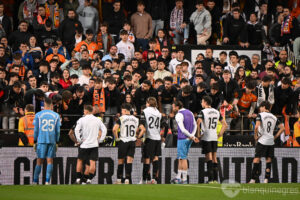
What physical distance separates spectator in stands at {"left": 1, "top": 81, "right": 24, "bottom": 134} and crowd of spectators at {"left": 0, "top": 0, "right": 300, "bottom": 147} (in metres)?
0.03

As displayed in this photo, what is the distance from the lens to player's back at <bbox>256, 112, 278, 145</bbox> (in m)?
15.7

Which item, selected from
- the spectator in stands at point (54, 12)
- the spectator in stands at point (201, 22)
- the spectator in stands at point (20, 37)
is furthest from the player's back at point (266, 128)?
the spectator in stands at point (54, 12)

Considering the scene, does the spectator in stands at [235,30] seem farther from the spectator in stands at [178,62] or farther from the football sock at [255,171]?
the football sock at [255,171]

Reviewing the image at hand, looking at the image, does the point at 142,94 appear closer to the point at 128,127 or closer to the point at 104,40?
the point at 128,127

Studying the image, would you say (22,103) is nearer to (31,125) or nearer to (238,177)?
(31,125)

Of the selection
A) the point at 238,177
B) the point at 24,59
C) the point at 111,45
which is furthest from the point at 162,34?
the point at 238,177

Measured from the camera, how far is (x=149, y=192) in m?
12.0

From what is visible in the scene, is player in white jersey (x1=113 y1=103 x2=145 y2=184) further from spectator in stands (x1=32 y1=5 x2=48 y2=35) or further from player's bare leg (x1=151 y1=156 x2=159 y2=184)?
spectator in stands (x1=32 y1=5 x2=48 y2=35)

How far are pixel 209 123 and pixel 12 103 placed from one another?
5.36 meters

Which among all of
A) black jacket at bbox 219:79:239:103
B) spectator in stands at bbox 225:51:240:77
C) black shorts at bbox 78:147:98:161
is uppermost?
spectator in stands at bbox 225:51:240:77

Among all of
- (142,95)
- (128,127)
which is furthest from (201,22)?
(128,127)

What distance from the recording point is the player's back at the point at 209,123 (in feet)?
50.2

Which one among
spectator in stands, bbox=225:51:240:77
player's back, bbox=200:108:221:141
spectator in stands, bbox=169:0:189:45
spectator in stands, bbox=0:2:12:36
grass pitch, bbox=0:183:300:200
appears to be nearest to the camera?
grass pitch, bbox=0:183:300:200

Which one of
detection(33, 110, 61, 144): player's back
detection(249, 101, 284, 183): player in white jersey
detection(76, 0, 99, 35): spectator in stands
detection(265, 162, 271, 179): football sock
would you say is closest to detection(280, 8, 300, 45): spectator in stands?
detection(76, 0, 99, 35): spectator in stands
